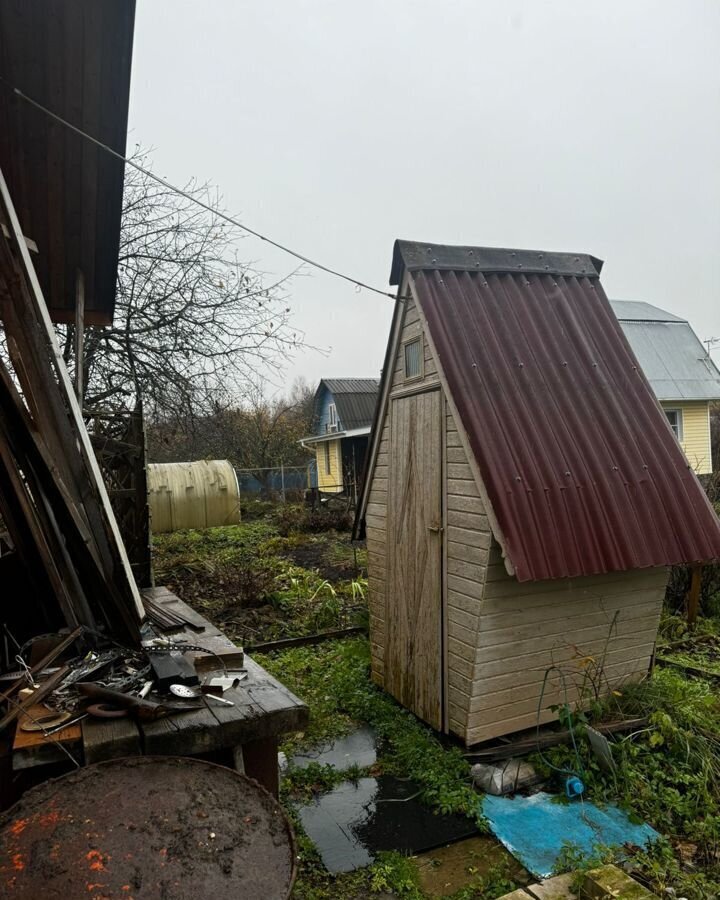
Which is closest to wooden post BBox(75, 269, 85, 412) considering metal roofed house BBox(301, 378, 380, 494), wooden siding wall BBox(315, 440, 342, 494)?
metal roofed house BBox(301, 378, 380, 494)

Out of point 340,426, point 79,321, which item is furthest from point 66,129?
point 340,426

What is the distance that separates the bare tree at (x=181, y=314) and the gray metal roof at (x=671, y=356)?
1315cm

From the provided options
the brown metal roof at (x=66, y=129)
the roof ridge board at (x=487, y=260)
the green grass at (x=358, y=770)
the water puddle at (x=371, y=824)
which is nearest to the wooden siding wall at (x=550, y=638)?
the green grass at (x=358, y=770)

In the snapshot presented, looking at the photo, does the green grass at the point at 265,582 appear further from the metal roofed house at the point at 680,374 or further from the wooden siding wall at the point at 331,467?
the metal roofed house at the point at 680,374

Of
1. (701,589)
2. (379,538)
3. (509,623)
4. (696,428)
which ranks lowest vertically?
(701,589)

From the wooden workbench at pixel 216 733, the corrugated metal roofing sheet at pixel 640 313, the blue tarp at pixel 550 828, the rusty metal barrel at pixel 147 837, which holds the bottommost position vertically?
the blue tarp at pixel 550 828

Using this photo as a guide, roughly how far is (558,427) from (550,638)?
5.47 ft

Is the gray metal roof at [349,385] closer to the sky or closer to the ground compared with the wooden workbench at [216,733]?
closer to the sky

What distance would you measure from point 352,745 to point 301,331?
24.9 feet

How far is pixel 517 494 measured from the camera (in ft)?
A: 13.8

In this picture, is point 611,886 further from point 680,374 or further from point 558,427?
point 680,374

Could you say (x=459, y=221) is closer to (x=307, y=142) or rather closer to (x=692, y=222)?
(x=307, y=142)

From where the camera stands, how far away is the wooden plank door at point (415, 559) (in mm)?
4781

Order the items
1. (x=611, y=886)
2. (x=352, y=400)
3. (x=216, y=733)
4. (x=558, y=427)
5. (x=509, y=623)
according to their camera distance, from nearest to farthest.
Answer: (x=216, y=733), (x=611, y=886), (x=509, y=623), (x=558, y=427), (x=352, y=400)
